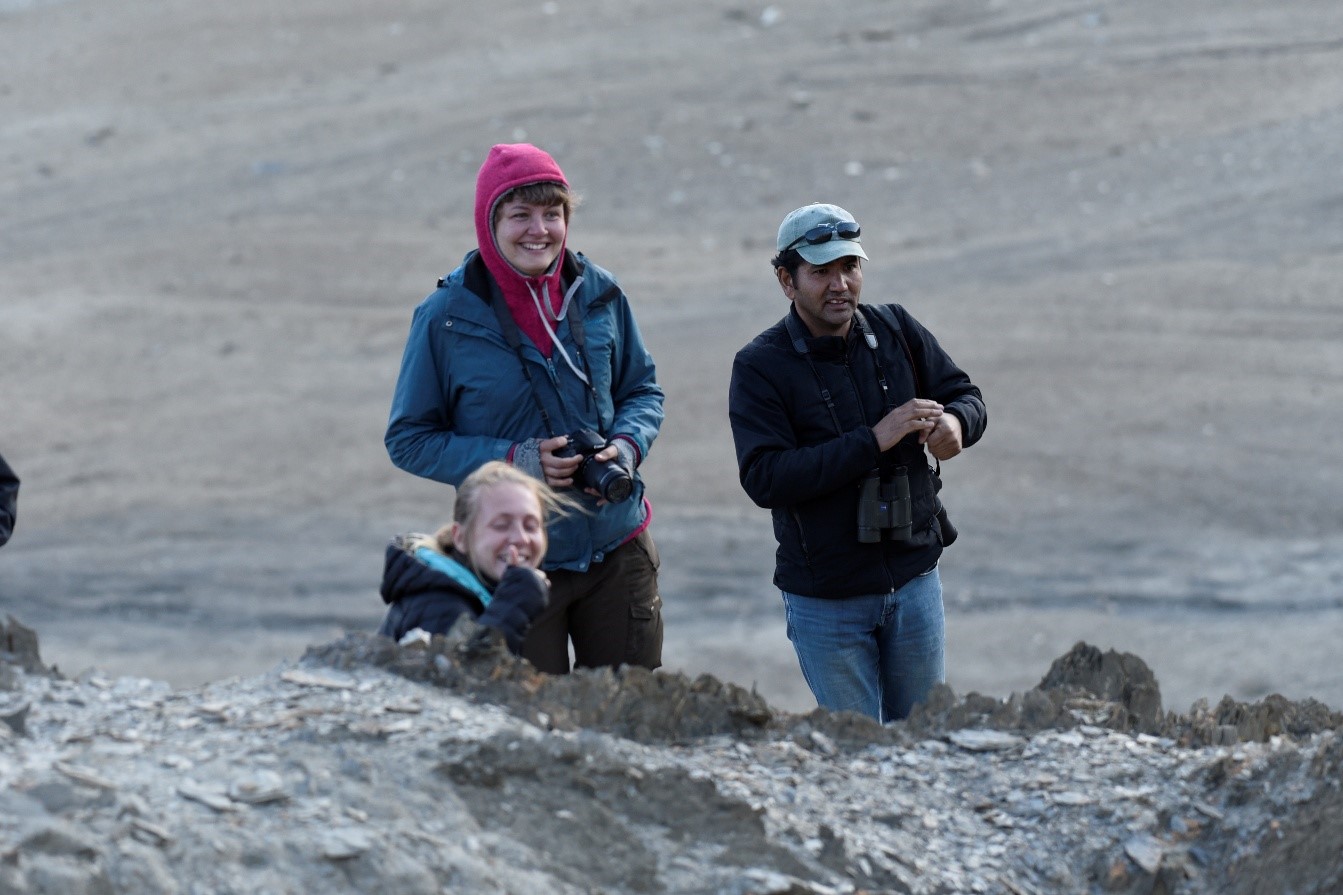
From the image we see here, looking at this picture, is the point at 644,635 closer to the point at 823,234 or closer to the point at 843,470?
the point at 843,470

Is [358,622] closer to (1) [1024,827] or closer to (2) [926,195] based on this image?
(1) [1024,827]

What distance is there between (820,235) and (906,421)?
60cm

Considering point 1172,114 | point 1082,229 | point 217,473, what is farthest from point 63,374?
point 1172,114

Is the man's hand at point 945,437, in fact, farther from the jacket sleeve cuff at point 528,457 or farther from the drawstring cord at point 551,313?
the jacket sleeve cuff at point 528,457

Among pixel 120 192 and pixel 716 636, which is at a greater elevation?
pixel 120 192

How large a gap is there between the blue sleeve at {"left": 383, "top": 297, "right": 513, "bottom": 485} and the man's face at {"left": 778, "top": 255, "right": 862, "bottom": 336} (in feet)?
3.17

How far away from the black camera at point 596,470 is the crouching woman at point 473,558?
53 centimetres

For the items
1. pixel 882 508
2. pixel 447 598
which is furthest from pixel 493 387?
pixel 882 508

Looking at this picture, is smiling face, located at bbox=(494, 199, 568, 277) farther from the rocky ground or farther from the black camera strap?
the rocky ground

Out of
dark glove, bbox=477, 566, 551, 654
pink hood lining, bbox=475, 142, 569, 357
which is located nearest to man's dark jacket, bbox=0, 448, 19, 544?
pink hood lining, bbox=475, 142, 569, 357

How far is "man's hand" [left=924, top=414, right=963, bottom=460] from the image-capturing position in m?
4.60

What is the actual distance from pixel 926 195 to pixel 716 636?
30.6 feet

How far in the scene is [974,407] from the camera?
4816 mm

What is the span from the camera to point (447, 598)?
12.6 feet
